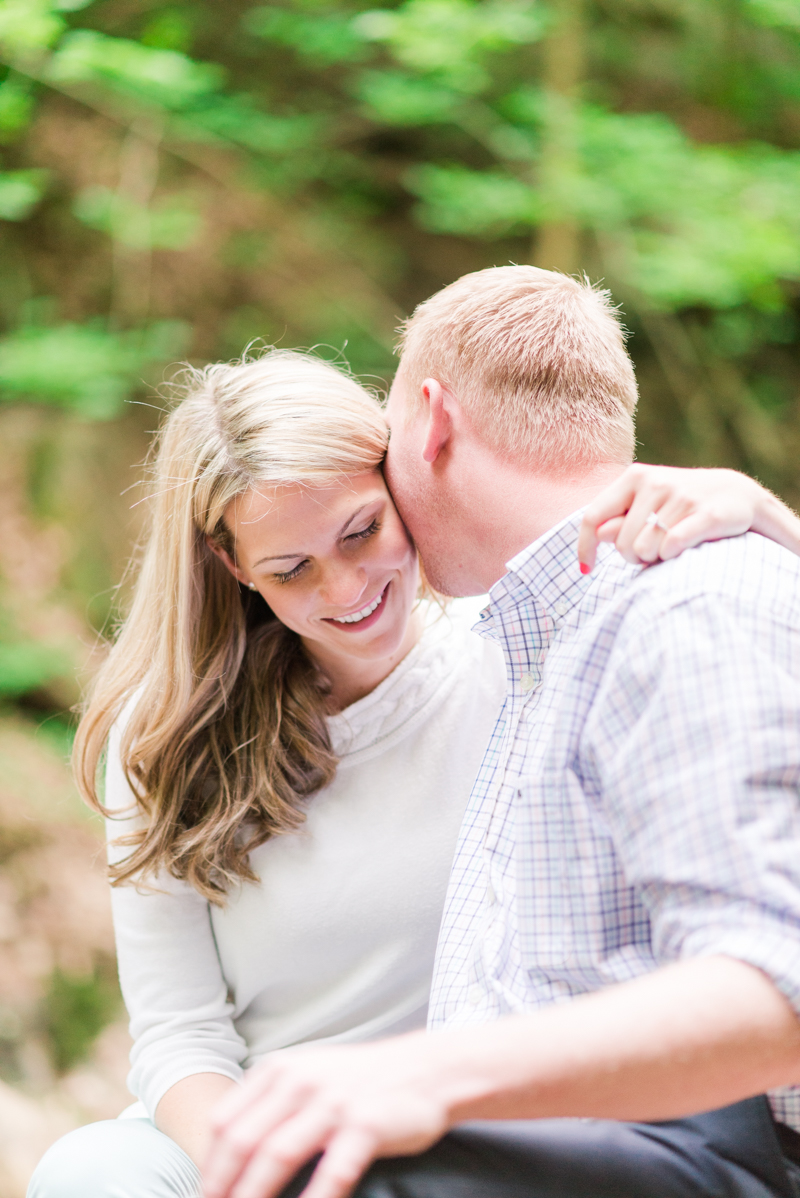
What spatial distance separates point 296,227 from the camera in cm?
494

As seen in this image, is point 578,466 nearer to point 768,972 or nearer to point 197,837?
point 768,972

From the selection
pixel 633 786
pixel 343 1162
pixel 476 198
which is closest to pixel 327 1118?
pixel 343 1162

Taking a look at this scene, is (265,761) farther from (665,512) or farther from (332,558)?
(665,512)

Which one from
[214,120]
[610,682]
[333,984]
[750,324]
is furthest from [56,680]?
[750,324]

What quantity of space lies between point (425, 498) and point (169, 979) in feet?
3.08

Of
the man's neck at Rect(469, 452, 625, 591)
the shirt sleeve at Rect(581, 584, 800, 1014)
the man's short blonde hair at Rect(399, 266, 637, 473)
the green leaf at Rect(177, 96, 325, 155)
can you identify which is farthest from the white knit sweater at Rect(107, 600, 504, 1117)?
the green leaf at Rect(177, 96, 325, 155)

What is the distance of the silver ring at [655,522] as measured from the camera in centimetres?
104

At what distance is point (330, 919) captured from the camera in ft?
5.27

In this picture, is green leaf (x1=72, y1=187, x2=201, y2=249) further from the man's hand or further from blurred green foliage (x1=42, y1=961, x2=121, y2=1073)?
the man's hand

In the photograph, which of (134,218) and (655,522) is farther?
(134,218)

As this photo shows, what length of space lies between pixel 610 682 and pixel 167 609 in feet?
3.11

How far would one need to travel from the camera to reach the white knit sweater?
1.61 m

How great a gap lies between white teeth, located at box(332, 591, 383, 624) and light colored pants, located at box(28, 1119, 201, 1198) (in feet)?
2.86

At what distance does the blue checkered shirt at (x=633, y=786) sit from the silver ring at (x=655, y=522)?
0.15ft
